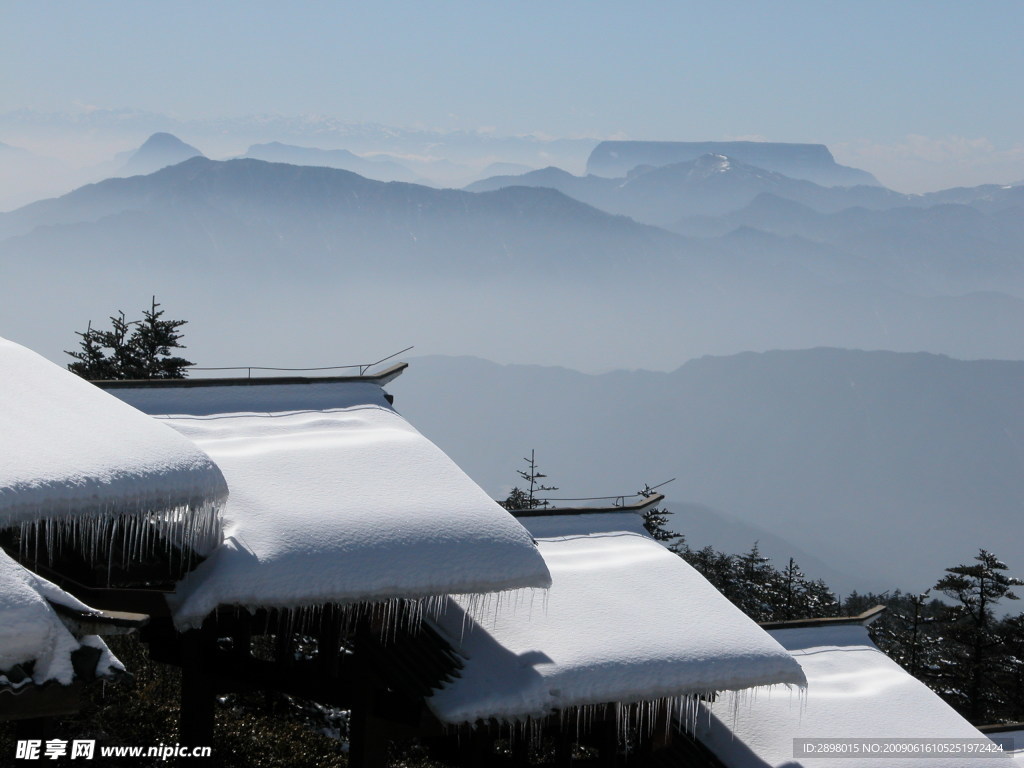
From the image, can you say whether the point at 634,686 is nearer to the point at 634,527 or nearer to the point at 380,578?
the point at 380,578

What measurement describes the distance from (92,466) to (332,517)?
9.31 feet

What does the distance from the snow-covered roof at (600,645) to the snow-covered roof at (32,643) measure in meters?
5.28

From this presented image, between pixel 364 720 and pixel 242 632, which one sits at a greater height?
pixel 242 632

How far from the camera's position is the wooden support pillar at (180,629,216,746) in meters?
13.5

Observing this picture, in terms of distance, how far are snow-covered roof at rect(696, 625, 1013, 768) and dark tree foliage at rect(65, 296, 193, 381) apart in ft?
92.4

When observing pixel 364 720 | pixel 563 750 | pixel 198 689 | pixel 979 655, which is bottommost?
pixel 979 655

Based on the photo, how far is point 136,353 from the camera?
40625 millimetres

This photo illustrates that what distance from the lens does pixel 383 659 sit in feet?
39.9

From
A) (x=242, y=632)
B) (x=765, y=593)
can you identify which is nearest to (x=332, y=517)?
(x=242, y=632)

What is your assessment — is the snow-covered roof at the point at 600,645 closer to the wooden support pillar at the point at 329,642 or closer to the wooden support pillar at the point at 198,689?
the wooden support pillar at the point at 329,642

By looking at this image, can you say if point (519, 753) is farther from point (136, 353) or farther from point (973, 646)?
point (136, 353)

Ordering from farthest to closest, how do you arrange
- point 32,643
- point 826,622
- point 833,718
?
point 826,622 → point 833,718 → point 32,643

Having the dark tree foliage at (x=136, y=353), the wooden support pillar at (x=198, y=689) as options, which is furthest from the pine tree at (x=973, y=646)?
the dark tree foliage at (x=136, y=353)

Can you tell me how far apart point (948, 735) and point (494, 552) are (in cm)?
812
